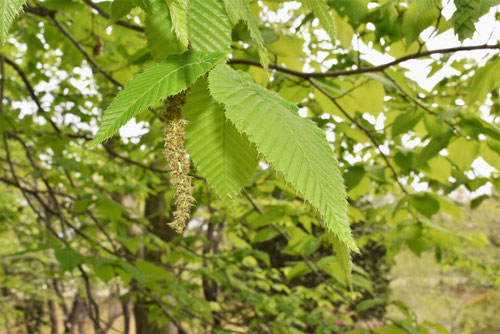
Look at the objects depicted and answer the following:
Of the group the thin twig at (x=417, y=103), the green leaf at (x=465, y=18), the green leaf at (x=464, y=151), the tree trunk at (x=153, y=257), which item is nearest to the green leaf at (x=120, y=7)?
the green leaf at (x=465, y=18)

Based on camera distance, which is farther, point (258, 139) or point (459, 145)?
point (459, 145)

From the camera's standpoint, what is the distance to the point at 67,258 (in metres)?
1.59

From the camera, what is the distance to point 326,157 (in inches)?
17.4

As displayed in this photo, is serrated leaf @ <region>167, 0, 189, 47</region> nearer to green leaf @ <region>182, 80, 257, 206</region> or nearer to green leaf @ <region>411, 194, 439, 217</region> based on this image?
green leaf @ <region>182, 80, 257, 206</region>

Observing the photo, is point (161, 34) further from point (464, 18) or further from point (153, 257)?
point (153, 257)

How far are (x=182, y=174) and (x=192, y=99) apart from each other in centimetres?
12

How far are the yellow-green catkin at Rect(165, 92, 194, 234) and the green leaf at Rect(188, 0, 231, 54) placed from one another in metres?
0.09

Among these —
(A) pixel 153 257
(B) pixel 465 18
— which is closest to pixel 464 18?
(B) pixel 465 18

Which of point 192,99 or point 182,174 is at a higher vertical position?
point 192,99

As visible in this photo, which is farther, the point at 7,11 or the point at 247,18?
the point at 247,18

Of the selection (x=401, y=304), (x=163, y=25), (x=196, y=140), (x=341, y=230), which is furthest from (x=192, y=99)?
(x=401, y=304)

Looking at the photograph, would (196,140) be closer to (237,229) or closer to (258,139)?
(258,139)

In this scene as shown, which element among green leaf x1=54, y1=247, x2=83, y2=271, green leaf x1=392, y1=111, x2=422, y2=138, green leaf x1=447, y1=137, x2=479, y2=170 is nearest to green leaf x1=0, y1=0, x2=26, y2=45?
green leaf x1=54, y1=247, x2=83, y2=271

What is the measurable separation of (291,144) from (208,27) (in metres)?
0.26
